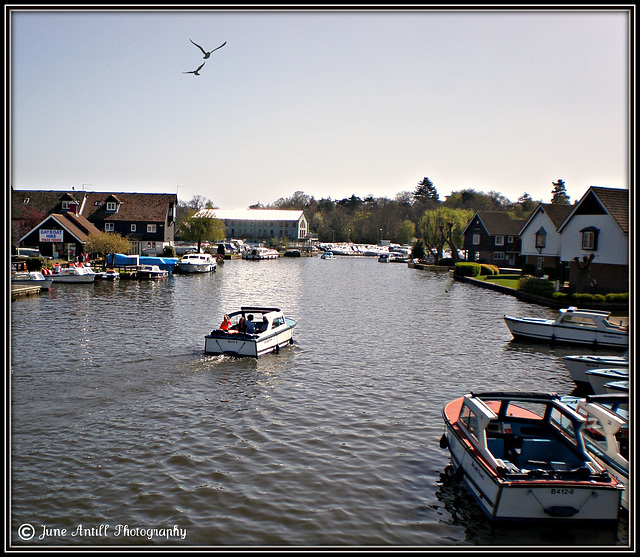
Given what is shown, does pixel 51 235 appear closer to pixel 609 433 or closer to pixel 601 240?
pixel 601 240

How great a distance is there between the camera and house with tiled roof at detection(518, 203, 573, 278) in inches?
2726

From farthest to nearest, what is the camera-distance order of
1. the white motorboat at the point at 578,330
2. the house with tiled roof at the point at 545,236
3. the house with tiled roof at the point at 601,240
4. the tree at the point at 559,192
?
the tree at the point at 559,192 < the house with tiled roof at the point at 545,236 < the house with tiled roof at the point at 601,240 < the white motorboat at the point at 578,330

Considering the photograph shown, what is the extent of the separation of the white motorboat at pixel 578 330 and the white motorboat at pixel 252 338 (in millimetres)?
13874

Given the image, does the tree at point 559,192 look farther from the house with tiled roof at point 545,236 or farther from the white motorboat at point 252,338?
the white motorboat at point 252,338

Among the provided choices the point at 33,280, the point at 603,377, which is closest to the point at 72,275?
the point at 33,280

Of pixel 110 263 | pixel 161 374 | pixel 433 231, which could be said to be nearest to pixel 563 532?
pixel 161 374

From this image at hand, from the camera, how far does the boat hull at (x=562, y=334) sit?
30.3m

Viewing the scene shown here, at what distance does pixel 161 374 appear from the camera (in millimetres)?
23375

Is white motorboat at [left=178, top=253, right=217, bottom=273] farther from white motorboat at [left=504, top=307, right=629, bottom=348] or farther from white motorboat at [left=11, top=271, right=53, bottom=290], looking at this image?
white motorboat at [left=504, top=307, right=629, bottom=348]

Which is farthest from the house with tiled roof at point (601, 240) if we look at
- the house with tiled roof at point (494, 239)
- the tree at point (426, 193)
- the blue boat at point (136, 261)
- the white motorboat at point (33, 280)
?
the tree at point (426, 193)
